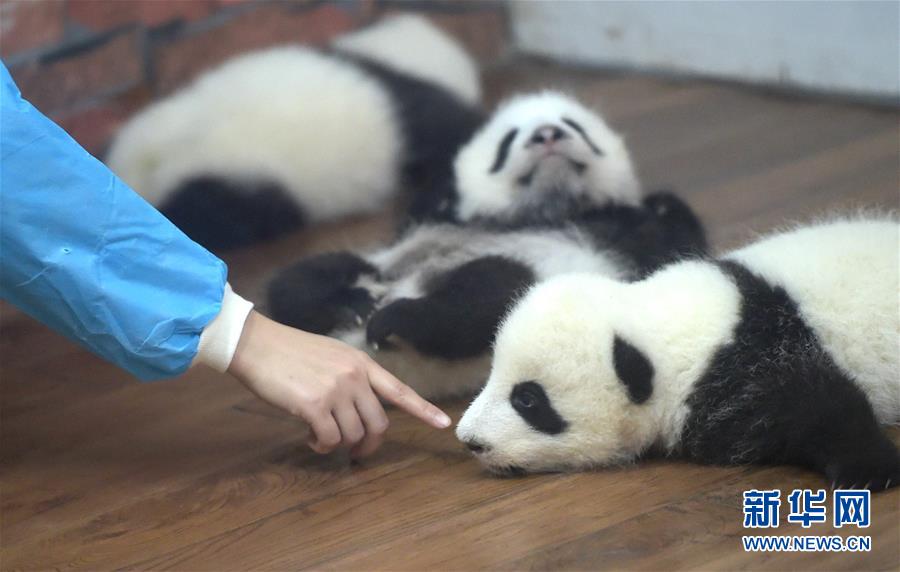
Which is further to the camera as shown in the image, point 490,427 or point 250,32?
point 250,32

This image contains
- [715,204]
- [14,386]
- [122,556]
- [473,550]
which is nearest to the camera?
[473,550]

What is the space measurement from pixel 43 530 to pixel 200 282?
37cm

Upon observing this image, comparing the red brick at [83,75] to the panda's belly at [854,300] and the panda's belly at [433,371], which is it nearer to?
the panda's belly at [433,371]

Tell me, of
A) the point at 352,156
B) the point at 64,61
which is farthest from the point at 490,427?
the point at 64,61

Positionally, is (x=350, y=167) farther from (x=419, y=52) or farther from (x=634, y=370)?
(x=634, y=370)

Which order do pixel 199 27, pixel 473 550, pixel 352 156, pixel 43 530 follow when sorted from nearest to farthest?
pixel 473 550 → pixel 43 530 → pixel 352 156 → pixel 199 27

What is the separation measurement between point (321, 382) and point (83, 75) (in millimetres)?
1986

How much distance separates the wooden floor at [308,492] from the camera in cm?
128

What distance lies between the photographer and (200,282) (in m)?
1.43

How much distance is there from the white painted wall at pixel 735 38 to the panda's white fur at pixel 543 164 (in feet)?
1.88

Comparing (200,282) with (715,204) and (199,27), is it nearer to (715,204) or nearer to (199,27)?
(715,204)

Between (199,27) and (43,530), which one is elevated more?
(199,27)

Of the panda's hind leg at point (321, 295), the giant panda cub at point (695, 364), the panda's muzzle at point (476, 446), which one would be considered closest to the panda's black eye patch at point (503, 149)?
the panda's hind leg at point (321, 295)

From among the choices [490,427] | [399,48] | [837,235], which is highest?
[399,48]
